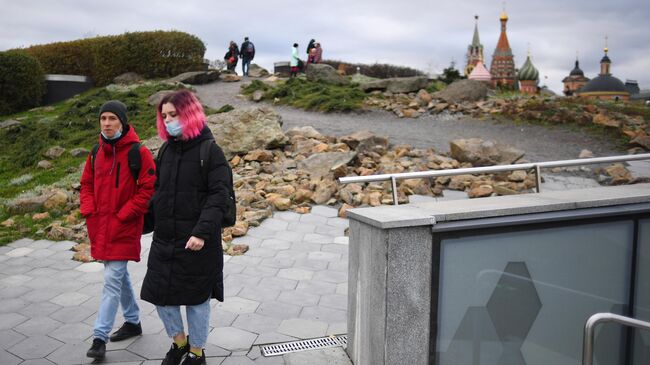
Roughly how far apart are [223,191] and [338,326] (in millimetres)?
1841

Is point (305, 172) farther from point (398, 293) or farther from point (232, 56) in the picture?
point (232, 56)

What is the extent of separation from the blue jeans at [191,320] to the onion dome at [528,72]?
7998 cm

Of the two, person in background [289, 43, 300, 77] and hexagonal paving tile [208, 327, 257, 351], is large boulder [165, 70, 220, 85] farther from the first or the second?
hexagonal paving tile [208, 327, 257, 351]

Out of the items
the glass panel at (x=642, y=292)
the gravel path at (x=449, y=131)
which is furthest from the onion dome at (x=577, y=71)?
the glass panel at (x=642, y=292)

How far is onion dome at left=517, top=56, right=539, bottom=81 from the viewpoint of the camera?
76.4 metres

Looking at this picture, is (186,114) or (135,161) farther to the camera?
(135,161)

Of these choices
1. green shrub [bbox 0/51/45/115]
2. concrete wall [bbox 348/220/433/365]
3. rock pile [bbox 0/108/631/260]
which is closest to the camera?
concrete wall [bbox 348/220/433/365]

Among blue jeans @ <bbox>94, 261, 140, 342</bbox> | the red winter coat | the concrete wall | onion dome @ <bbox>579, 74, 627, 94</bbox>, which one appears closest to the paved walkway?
blue jeans @ <bbox>94, 261, 140, 342</bbox>

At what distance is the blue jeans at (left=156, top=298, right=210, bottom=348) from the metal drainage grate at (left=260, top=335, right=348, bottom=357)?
60 cm

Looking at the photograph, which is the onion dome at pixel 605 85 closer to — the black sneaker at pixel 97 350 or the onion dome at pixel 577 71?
the onion dome at pixel 577 71

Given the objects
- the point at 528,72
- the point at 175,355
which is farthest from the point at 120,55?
the point at 528,72

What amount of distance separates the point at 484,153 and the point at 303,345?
6.97 m

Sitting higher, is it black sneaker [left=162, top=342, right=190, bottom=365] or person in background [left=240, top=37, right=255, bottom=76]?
person in background [left=240, top=37, right=255, bottom=76]

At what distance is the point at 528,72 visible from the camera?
252ft
